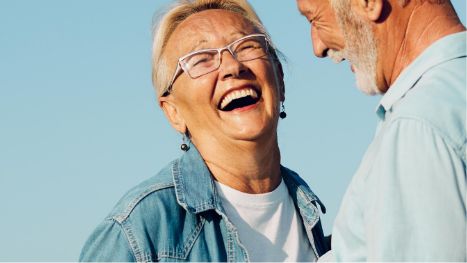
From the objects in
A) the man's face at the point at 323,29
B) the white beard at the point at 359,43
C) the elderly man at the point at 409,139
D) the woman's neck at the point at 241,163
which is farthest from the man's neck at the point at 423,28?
the woman's neck at the point at 241,163

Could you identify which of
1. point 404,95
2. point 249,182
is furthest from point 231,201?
point 404,95

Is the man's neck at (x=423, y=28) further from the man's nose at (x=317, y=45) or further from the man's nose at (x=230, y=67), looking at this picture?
the man's nose at (x=230, y=67)

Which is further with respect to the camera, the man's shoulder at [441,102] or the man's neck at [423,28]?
the man's neck at [423,28]

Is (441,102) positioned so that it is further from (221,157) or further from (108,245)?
(221,157)

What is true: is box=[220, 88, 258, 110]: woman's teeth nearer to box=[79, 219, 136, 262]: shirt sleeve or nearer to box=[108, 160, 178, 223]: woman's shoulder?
box=[108, 160, 178, 223]: woman's shoulder

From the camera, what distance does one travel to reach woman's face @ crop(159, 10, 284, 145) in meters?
5.76

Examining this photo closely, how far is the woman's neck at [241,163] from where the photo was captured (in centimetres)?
581

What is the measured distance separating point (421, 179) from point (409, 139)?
15 centimetres

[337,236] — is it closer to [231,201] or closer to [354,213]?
[354,213]

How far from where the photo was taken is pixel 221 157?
5.83 m

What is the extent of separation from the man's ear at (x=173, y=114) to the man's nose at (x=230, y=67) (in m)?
0.45

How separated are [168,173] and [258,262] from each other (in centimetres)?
78

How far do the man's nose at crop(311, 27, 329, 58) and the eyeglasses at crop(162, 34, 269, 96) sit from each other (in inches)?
64.4

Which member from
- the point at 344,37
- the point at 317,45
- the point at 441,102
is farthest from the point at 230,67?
the point at 441,102
